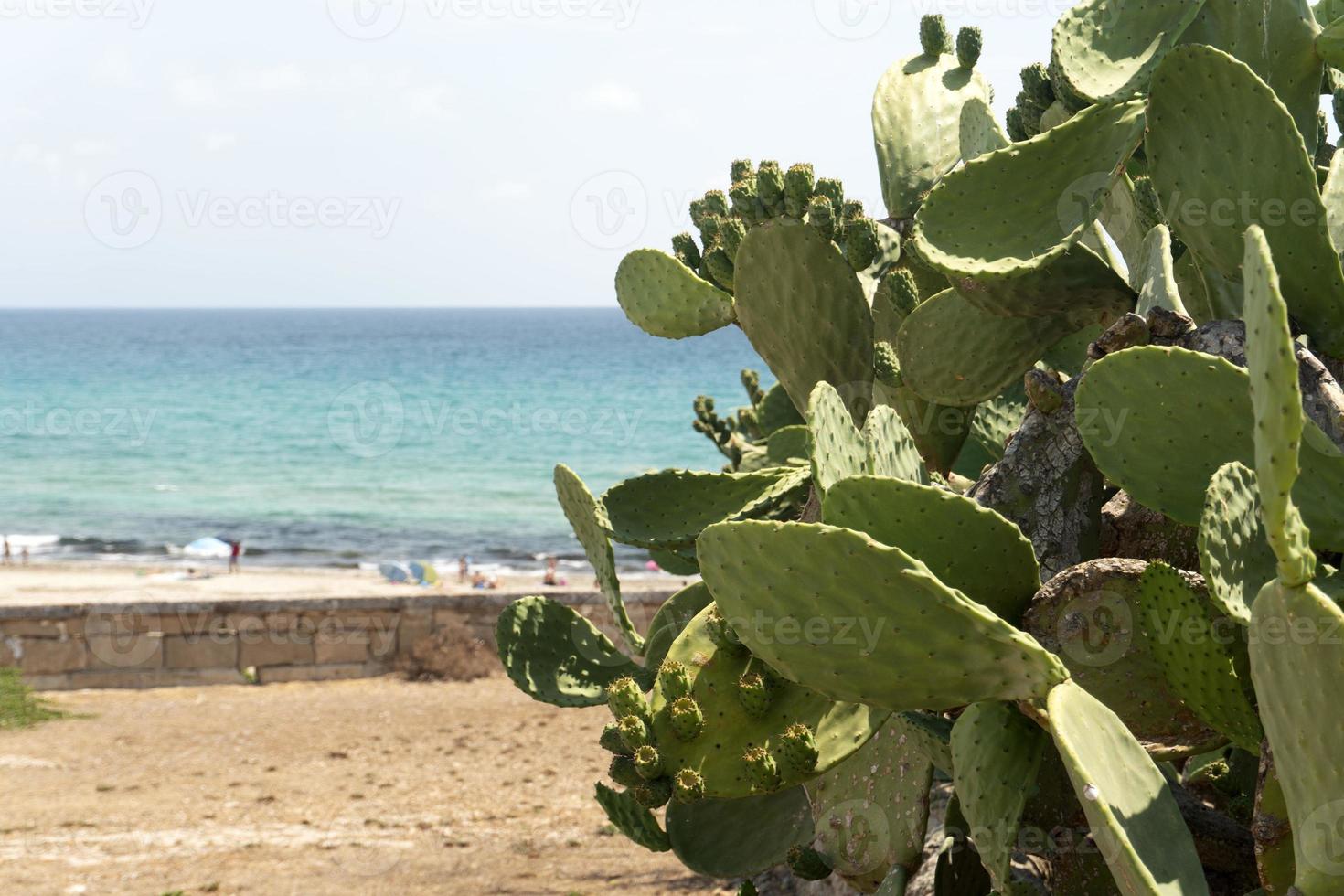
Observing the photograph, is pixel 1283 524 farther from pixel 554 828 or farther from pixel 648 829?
pixel 554 828

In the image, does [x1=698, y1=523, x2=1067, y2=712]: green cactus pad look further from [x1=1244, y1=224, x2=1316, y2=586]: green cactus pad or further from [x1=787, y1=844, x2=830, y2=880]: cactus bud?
[x1=787, y1=844, x2=830, y2=880]: cactus bud

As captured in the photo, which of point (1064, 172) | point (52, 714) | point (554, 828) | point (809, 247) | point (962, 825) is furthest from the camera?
point (52, 714)

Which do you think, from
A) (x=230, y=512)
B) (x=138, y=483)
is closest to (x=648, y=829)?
(x=230, y=512)

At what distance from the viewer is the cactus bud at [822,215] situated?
2302mm

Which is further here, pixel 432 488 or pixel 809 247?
pixel 432 488

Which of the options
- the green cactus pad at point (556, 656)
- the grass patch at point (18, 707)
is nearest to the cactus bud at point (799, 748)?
the green cactus pad at point (556, 656)

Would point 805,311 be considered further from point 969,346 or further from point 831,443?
point 831,443

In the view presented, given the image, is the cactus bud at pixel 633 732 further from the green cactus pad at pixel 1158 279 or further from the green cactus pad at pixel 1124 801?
the green cactus pad at pixel 1158 279

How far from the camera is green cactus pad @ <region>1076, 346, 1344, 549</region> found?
1458 mm

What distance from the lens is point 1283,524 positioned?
1171 millimetres

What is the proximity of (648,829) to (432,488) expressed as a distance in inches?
1152

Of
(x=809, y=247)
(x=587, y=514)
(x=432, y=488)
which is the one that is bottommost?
(x=432, y=488)

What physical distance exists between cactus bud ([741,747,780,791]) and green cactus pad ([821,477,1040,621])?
381 millimetres

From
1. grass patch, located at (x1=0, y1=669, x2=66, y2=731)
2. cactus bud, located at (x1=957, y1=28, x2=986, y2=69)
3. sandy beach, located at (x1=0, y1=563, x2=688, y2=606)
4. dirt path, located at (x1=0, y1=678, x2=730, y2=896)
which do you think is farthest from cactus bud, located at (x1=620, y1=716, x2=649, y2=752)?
sandy beach, located at (x1=0, y1=563, x2=688, y2=606)
